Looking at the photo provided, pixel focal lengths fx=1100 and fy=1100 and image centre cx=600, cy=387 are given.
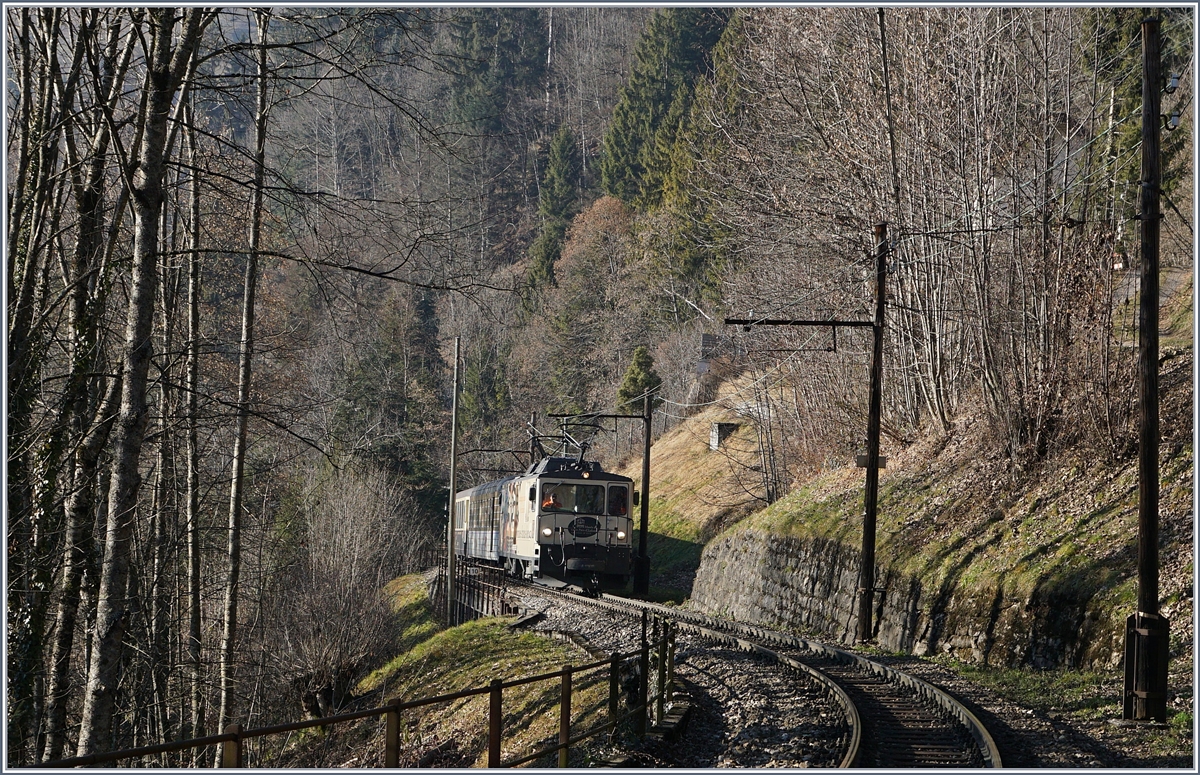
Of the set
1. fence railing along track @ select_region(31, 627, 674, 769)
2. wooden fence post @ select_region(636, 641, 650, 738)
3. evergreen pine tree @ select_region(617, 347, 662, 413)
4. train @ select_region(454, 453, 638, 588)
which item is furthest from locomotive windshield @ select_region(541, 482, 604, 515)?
evergreen pine tree @ select_region(617, 347, 662, 413)

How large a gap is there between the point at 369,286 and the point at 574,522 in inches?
282

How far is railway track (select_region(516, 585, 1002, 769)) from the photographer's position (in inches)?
363

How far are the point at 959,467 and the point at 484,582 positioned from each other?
14728 mm

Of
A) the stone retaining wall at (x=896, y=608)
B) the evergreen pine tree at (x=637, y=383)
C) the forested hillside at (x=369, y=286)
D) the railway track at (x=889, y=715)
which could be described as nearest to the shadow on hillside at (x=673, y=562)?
the forested hillside at (x=369, y=286)

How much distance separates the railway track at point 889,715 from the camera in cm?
Answer: 922

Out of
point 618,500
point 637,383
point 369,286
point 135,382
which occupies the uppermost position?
point 369,286

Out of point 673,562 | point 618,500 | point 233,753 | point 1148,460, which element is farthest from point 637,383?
point 233,753

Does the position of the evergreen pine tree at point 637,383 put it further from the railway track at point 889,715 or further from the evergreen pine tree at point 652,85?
the railway track at point 889,715

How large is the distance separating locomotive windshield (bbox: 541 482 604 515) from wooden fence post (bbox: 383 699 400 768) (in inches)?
712

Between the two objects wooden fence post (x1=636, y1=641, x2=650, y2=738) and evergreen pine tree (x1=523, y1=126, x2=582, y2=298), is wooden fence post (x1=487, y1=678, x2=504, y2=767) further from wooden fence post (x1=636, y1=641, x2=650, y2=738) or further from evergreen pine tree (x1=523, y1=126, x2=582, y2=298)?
evergreen pine tree (x1=523, y1=126, x2=582, y2=298)

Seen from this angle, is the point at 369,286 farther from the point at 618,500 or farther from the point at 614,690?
→ the point at 614,690

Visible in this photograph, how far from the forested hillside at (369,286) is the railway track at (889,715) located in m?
5.01

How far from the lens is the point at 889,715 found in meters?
11.3

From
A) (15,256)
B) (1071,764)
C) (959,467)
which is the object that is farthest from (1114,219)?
(15,256)
